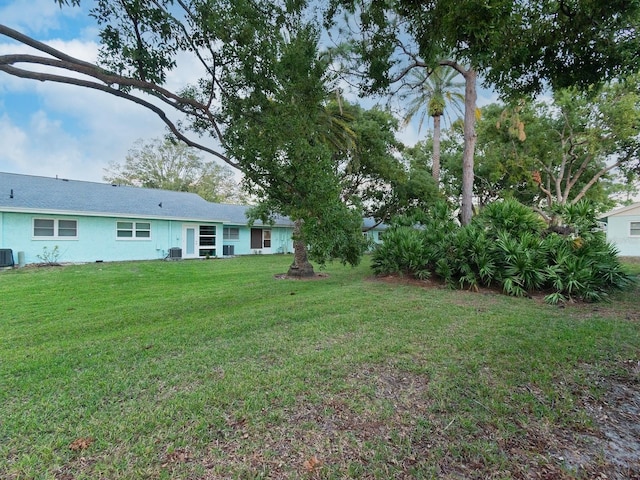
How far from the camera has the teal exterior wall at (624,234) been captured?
1939 cm

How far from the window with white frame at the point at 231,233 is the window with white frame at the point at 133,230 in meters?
4.59

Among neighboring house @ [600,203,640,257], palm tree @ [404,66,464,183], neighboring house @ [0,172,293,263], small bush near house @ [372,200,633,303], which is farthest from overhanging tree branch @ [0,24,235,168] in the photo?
neighboring house @ [600,203,640,257]

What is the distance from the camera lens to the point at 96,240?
50.8 ft

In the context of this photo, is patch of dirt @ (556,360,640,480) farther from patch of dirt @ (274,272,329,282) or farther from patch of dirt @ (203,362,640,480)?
patch of dirt @ (274,272,329,282)

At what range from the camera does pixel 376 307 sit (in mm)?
6668

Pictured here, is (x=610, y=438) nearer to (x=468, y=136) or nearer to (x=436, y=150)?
(x=468, y=136)

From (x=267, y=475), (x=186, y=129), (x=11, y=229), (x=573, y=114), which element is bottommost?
(x=267, y=475)

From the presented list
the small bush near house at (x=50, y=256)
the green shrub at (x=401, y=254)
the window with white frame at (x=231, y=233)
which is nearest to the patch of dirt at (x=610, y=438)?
the green shrub at (x=401, y=254)

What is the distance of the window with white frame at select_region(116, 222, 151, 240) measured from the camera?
639 inches

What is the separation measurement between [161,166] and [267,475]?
123 ft

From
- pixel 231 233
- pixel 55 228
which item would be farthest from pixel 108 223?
pixel 231 233

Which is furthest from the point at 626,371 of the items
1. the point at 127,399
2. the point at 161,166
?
the point at 161,166

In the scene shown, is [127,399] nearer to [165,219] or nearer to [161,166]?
[165,219]

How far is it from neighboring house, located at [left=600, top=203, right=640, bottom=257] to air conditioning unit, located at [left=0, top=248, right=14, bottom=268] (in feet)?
103
